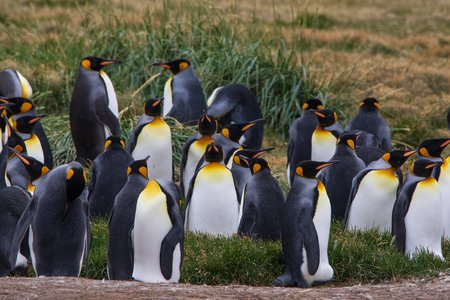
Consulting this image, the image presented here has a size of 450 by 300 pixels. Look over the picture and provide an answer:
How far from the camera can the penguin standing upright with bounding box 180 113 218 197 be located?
9.80 meters

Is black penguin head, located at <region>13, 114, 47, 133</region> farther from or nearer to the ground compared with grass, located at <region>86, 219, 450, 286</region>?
farther from the ground

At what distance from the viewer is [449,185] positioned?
348 inches

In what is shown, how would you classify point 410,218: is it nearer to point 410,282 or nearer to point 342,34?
point 410,282

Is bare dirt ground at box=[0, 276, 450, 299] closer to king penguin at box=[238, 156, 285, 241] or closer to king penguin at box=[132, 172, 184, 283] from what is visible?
king penguin at box=[132, 172, 184, 283]

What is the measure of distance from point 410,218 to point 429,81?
7.04 meters

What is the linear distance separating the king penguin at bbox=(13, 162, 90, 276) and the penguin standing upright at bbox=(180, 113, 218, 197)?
8.81 feet

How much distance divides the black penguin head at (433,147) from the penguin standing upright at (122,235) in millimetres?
2461

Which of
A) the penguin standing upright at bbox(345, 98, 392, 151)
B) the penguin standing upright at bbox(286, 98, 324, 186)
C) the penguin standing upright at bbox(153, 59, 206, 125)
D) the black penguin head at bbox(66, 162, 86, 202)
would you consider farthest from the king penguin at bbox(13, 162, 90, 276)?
the penguin standing upright at bbox(153, 59, 206, 125)

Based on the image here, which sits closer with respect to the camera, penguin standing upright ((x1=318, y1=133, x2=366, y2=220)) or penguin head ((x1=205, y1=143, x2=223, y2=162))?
penguin head ((x1=205, y1=143, x2=223, y2=162))

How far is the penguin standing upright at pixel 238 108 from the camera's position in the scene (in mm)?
11586

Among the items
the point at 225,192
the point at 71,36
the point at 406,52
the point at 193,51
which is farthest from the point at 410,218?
the point at 406,52

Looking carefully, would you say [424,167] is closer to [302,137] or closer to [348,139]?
[348,139]

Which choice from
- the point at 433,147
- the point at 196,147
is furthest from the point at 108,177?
the point at 433,147

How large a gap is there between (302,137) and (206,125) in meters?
1.36
